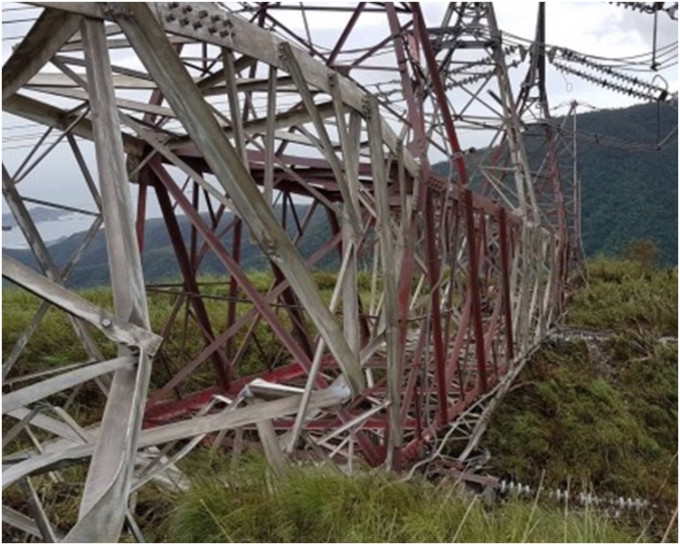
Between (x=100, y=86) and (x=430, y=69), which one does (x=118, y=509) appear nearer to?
(x=100, y=86)

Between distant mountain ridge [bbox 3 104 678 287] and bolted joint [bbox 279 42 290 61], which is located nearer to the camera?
bolted joint [bbox 279 42 290 61]

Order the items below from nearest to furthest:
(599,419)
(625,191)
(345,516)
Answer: (345,516)
(599,419)
(625,191)

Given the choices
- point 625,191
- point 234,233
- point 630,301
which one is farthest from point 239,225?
point 625,191

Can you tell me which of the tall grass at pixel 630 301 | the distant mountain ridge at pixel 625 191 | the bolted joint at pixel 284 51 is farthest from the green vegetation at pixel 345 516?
the distant mountain ridge at pixel 625 191

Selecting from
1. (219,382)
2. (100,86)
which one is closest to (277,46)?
(100,86)

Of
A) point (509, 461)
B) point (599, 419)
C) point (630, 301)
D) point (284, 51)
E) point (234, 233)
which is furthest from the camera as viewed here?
point (630, 301)

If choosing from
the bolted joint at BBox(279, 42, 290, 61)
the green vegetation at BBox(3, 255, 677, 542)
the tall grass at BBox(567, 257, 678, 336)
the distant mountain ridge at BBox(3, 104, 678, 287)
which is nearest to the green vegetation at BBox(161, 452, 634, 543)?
→ the green vegetation at BBox(3, 255, 677, 542)

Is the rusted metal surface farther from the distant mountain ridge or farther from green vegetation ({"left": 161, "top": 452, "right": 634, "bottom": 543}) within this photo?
the distant mountain ridge

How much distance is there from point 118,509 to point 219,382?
166 inches

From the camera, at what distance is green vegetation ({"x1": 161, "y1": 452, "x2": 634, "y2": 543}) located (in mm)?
3604

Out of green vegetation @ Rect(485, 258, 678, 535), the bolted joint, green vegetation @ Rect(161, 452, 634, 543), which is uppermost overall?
the bolted joint

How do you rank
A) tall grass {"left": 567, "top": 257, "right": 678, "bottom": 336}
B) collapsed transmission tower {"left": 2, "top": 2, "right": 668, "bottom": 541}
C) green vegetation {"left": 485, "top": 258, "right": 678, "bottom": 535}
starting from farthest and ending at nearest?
tall grass {"left": 567, "top": 257, "right": 678, "bottom": 336}, green vegetation {"left": 485, "top": 258, "right": 678, "bottom": 535}, collapsed transmission tower {"left": 2, "top": 2, "right": 668, "bottom": 541}

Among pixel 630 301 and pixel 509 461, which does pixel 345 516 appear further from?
pixel 630 301

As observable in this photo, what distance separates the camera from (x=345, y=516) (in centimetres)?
379
